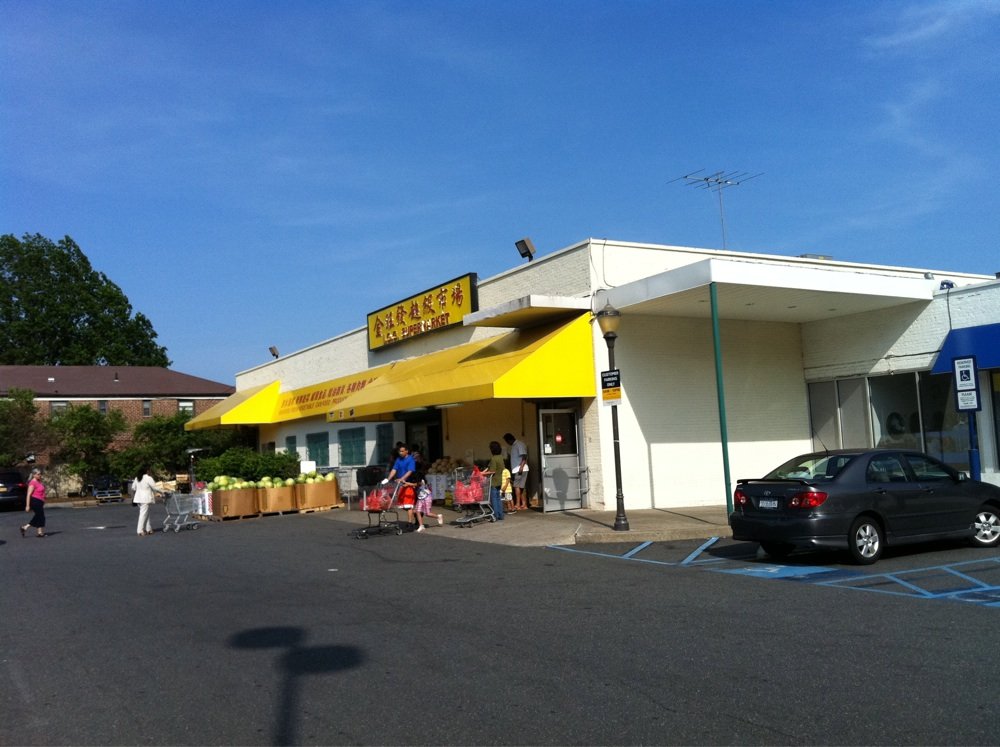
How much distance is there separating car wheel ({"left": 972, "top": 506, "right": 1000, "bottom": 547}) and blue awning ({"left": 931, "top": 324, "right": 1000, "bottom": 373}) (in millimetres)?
5688

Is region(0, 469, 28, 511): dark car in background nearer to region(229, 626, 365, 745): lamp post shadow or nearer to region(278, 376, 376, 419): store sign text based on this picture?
region(278, 376, 376, 419): store sign text

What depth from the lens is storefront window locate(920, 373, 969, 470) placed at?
18.3 meters

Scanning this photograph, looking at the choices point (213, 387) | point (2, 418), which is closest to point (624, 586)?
point (2, 418)

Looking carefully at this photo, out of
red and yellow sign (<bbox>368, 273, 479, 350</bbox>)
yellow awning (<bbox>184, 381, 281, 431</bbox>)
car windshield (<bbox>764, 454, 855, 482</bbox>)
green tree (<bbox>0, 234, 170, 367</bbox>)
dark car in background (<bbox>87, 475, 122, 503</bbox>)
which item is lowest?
dark car in background (<bbox>87, 475, 122, 503</bbox>)

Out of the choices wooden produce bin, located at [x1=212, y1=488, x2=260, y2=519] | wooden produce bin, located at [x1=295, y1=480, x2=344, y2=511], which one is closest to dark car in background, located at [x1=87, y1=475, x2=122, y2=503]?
wooden produce bin, located at [x1=212, y1=488, x2=260, y2=519]

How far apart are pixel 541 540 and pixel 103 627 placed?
7639mm

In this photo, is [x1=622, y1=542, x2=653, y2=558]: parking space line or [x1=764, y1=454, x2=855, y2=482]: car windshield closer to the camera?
[x1=764, y1=454, x2=855, y2=482]: car windshield

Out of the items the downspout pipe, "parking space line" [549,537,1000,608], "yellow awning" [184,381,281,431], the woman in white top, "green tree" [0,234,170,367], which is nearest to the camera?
"parking space line" [549,537,1000,608]

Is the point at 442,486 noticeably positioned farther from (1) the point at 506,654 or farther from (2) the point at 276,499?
(1) the point at 506,654

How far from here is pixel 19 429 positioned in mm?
41969

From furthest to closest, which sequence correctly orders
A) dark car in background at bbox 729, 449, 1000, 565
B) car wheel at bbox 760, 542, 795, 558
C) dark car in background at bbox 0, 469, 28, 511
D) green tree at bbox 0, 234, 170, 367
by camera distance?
green tree at bbox 0, 234, 170, 367
dark car in background at bbox 0, 469, 28, 511
car wheel at bbox 760, 542, 795, 558
dark car in background at bbox 729, 449, 1000, 565

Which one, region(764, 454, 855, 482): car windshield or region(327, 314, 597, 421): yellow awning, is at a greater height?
region(327, 314, 597, 421): yellow awning

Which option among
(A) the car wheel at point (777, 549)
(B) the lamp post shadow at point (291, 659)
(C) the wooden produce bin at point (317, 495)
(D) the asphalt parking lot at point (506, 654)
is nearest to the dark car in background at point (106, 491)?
(C) the wooden produce bin at point (317, 495)

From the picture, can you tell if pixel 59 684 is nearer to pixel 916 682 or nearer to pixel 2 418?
pixel 916 682
